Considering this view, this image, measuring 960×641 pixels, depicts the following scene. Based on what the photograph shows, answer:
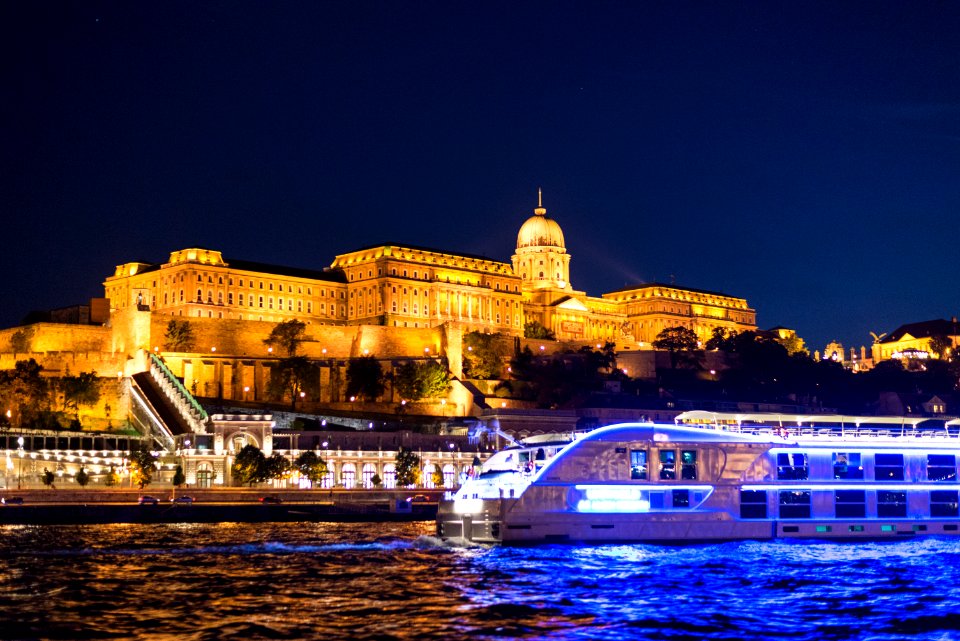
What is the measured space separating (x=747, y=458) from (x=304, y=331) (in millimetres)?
91221

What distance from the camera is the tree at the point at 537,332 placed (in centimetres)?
17538

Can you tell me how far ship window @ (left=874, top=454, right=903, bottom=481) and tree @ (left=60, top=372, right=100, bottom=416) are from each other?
2803 inches

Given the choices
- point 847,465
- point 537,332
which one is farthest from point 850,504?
point 537,332

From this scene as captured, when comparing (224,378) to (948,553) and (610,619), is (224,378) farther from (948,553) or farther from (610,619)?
(610,619)

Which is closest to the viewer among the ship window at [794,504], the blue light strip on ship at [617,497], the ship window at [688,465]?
the blue light strip on ship at [617,497]

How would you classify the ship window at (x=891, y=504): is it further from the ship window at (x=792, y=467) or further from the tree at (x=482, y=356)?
the tree at (x=482, y=356)

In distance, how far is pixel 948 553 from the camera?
4609 cm

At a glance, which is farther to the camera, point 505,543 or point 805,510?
point 805,510

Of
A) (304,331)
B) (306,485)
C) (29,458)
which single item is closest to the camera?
(29,458)

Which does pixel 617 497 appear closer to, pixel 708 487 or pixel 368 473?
pixel 708 487

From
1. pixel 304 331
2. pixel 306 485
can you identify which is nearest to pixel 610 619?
pixel 306 485

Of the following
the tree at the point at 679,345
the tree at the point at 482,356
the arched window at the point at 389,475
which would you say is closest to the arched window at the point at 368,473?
the arched window at the point at 389,475

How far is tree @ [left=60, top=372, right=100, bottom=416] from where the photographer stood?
349ft

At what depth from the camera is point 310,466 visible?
3634 inches
